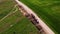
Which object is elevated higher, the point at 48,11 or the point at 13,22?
the point at 48,11

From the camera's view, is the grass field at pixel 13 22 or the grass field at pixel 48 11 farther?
the grass field at pixel 13 22

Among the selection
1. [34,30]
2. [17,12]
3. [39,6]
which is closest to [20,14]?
[17,12]

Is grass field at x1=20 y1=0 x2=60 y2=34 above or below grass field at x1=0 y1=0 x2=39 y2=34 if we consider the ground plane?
above

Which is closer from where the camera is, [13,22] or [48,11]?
[13,22]

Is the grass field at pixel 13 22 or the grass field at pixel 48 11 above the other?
the grass field at pixel 48 11
